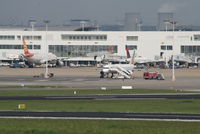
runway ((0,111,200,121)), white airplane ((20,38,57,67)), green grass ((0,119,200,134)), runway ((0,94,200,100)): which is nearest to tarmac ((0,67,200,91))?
runway ((0,94,200,100))

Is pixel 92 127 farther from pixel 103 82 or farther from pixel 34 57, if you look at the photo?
pixel 34 57

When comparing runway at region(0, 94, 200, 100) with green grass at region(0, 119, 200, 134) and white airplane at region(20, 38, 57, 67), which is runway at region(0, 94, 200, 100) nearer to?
green grass at region(0, 119, 200, 134)

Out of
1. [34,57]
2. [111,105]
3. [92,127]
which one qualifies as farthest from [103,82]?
[34,57]

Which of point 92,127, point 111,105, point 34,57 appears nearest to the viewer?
point 92,127

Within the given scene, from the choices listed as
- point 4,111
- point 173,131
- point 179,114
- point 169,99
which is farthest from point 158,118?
point 169,99

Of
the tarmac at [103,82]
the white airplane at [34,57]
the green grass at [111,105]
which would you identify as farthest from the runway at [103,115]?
the white airplane at [34,57]

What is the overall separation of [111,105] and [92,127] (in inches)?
778

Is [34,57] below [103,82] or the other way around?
the other way around

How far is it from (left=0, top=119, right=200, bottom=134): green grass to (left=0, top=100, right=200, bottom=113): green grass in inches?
392

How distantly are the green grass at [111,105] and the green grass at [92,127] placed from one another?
32.7 feet

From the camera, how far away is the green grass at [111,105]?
58.5m

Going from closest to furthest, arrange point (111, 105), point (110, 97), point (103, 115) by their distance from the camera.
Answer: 1. point (103, 115)
2. point (111, 105)
3. point (110, 97)

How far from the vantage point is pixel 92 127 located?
4372 cm

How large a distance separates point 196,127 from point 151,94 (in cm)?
3582
